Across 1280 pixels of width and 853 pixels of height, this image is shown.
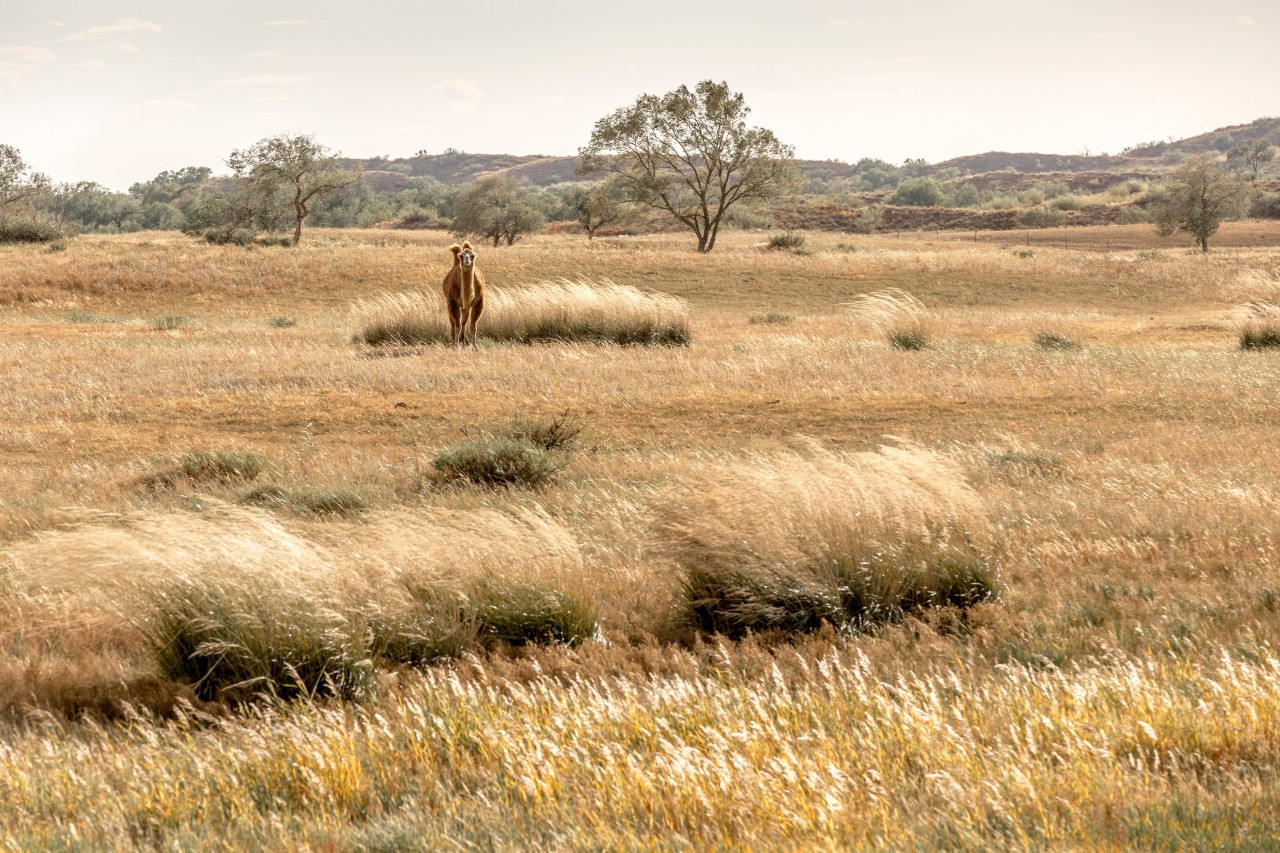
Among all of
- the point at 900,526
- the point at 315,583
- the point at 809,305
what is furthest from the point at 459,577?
the point at 809,305

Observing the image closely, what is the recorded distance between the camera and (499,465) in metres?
9.28

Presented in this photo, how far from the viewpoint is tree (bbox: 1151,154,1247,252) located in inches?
2064

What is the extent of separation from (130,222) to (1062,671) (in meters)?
104

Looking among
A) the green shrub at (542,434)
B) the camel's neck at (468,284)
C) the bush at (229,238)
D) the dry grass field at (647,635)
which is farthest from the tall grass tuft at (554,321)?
the bush at (229,238)

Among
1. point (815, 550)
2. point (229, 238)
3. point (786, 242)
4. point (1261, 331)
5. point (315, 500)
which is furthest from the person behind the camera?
point (786, 242)

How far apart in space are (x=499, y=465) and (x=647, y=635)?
3.75 metres

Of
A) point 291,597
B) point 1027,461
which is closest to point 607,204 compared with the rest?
point 1027,461

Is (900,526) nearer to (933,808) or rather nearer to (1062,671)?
(1062,671)

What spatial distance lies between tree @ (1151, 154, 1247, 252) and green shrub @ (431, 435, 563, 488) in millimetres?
49979

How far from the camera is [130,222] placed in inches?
3787

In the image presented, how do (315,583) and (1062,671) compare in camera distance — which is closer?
(1062,671)

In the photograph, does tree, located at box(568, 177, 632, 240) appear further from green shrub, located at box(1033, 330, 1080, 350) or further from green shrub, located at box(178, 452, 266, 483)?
green shrub, located at box(178, 452, 266, 483)

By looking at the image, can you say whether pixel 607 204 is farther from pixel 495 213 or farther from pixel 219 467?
pixel 219 467

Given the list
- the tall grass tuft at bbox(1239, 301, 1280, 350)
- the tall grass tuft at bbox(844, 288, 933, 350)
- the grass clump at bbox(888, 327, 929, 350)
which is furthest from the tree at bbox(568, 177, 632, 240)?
the tall grass tuft at bbox(1239, 301, 1280, 350)
